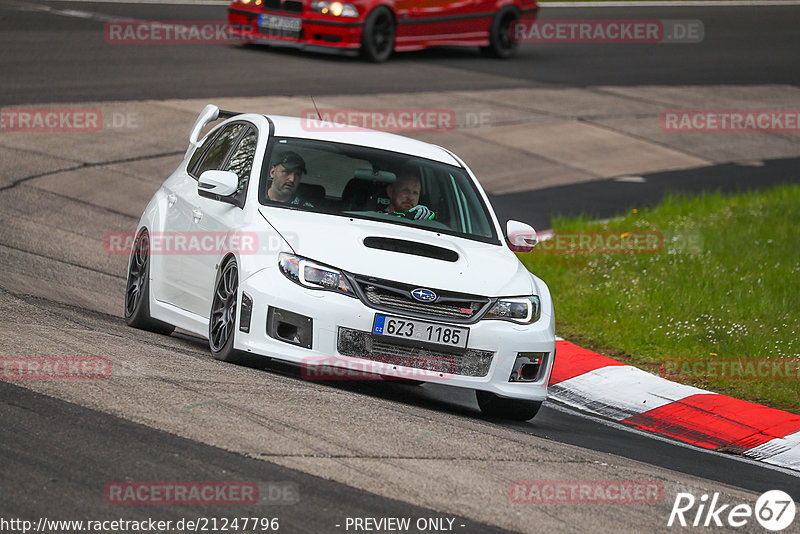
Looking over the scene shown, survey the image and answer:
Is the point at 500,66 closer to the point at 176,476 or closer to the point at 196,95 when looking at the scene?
the point at 196,95

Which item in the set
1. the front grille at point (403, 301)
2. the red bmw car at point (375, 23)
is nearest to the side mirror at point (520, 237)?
the front grille at point (403, 301)

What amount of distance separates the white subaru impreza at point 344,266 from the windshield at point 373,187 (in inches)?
0.4

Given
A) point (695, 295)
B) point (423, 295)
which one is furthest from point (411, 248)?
point (695, 295)

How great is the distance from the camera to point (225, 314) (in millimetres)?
7648

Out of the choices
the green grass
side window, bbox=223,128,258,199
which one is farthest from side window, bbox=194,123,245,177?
the green grass

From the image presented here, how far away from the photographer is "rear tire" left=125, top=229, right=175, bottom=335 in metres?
8.80

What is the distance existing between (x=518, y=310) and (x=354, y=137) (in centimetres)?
194

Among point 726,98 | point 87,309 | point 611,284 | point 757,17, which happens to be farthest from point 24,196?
point 757,17

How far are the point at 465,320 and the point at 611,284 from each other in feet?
15.2

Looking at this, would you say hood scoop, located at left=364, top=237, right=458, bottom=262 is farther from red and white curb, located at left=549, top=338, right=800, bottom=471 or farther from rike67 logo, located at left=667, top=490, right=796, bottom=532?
rike67 logo, located at left=667, top=490, right=796, bottom=532

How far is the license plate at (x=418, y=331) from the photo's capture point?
23.5ft

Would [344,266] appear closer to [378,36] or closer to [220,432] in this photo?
[220,432]

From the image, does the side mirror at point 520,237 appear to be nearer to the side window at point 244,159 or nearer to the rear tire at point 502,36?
the side window at point 244,159

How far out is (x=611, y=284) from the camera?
11680 millimetres
